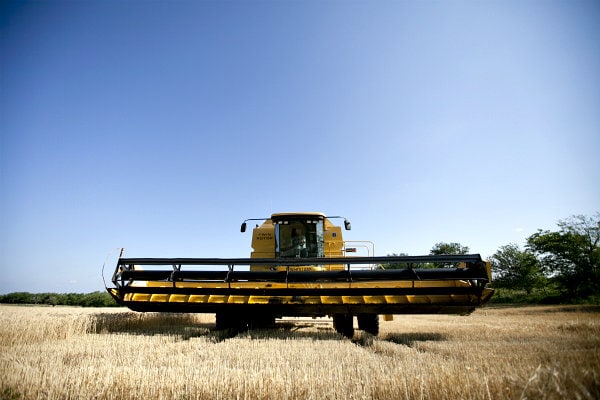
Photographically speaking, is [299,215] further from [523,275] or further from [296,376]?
[523,275]

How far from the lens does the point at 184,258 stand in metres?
5.93

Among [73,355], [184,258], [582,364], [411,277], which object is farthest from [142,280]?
[582,364]

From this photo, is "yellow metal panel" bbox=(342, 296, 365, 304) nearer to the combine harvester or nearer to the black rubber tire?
the combine harvester

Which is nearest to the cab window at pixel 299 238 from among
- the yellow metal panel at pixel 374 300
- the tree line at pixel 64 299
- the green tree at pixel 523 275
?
the yellow metal panel at pixel 374 300

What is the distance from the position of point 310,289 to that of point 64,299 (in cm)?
3988

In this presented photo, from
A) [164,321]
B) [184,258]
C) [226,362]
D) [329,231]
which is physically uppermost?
[329,231]

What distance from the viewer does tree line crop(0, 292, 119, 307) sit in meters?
30.7

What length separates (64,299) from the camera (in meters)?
34.2

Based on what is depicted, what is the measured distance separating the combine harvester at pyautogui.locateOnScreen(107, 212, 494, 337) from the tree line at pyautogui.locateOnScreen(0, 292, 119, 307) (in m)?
29.0

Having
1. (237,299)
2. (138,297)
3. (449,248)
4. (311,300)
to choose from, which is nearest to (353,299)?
(311,300)

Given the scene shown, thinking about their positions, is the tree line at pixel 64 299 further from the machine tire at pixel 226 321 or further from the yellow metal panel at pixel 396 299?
the yellow metal panel at pixel 396 299

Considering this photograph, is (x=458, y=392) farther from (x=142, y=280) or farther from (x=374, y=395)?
(x=142, y=280)

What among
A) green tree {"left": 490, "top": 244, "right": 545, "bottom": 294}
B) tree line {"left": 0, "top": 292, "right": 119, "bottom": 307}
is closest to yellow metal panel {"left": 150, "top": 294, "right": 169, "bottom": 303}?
tree line {"left": 0, "top": 292, "right": 119, "bottom": 307}

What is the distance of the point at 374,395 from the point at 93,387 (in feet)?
6.14
